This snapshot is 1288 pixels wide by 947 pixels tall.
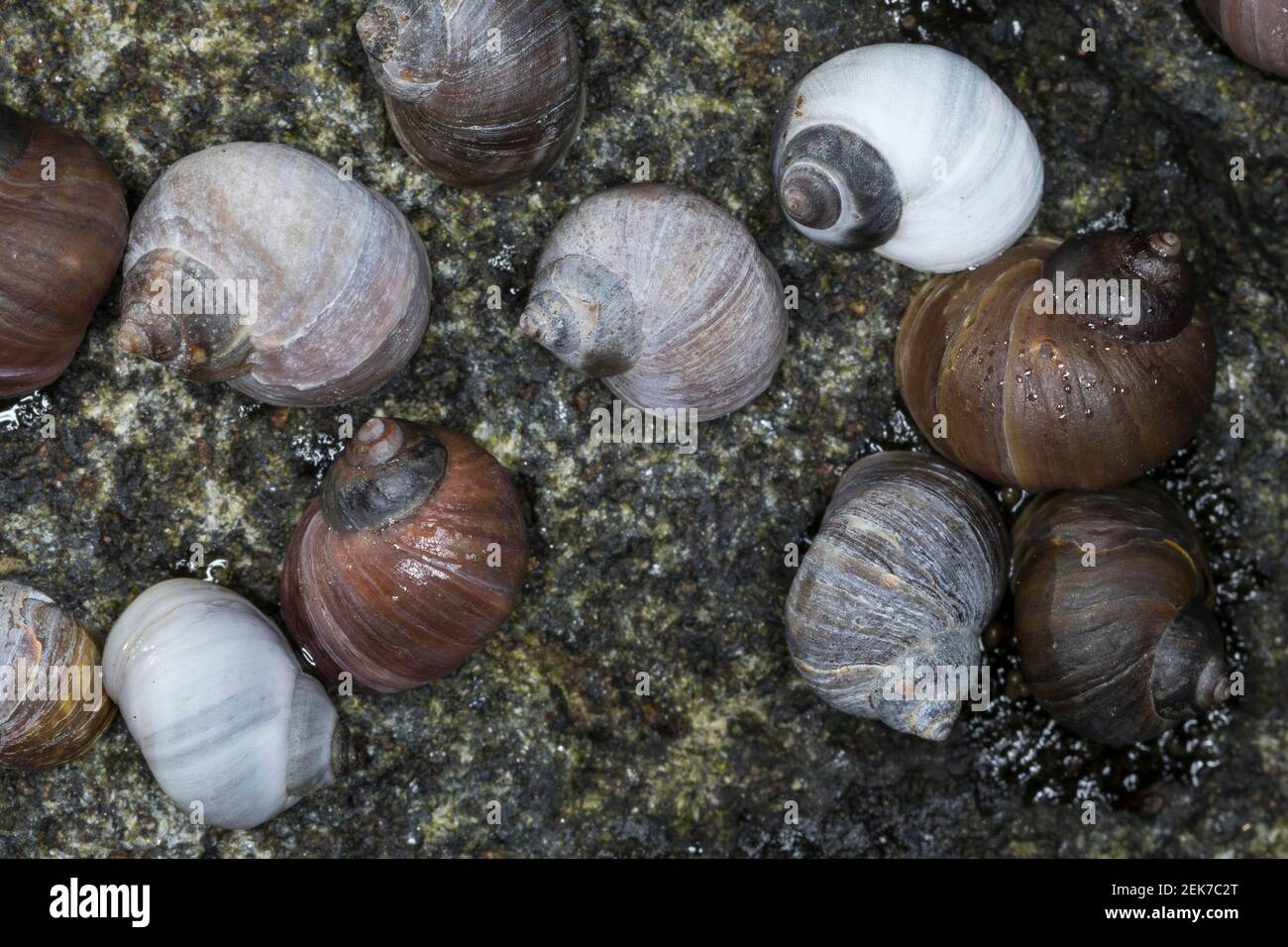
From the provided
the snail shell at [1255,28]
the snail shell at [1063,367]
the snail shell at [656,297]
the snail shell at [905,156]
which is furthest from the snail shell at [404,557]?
the snail shell at [1255,28]

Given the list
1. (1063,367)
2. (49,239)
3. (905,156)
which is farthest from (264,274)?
(1063,367)

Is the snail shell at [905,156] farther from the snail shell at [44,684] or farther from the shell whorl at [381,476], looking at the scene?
the snail shell at [44,684]

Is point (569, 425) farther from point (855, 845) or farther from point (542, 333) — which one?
point (855, 845)

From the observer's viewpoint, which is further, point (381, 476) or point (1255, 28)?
point (1255, 28)

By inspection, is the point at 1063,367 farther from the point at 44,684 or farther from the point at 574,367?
the point at 44,684

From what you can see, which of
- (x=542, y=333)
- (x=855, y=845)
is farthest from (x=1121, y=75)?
(x=855, y=845)
